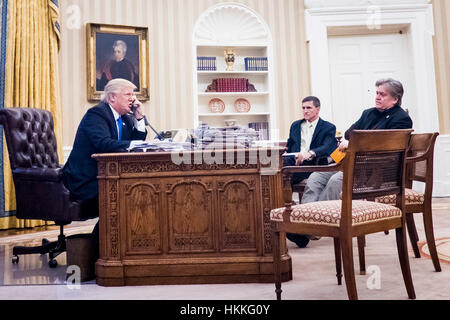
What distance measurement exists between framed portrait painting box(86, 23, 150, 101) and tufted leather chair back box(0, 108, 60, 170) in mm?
2002

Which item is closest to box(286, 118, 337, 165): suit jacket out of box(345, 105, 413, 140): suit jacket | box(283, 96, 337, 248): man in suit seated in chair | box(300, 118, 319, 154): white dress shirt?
box(283, 96, 337, 248): man in suit seated in chair

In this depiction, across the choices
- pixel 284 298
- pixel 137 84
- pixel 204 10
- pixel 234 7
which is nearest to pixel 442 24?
pixel 234 7

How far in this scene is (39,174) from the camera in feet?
9.29

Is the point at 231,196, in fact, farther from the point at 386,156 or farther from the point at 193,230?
the point at 386,156

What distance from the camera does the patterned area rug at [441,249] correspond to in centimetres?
275

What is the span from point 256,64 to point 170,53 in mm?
1197

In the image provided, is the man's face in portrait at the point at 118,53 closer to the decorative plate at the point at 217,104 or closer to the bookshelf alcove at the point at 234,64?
the bookshelf alcove at the point at 234,64

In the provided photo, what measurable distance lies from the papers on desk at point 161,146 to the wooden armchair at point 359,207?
2.40 ft

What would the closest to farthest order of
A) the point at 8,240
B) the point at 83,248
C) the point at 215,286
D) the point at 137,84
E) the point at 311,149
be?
the point at 215,286, the point at 83,248, the point at 311,149, the point at 8,240, the point at 137,84

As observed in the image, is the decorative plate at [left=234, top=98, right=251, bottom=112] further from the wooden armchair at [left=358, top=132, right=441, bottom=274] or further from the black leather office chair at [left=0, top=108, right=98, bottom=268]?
the wooden armchair at [left=358, top=132, right=441, bottom=274]

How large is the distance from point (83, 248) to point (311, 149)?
2.04 m

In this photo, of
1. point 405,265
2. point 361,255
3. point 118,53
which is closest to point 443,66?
point 118,53

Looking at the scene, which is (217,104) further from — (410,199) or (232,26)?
(410,199)
